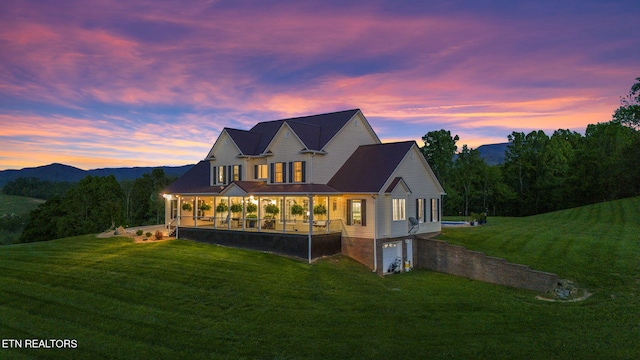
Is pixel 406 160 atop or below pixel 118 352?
atop

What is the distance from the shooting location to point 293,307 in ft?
55.0

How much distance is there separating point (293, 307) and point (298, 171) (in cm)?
1333

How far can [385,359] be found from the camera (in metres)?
12.5

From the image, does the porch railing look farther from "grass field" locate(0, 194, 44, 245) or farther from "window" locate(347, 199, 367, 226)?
"grass field" locate(0, 194, 44, 245)

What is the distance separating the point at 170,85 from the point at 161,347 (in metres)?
28.3

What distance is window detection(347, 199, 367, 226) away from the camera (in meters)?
26.1

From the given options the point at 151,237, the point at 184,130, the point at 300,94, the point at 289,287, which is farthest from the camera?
the point at 184,130

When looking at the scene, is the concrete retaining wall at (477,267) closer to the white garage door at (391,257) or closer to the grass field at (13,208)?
the white garage door at (391,257)

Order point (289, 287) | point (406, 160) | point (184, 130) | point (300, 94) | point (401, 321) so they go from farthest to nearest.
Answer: point (184, 130)
point (300, 94)
point (406, 160)
point (289, 287)
point (401, 321)

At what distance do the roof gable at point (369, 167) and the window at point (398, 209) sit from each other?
187 cm

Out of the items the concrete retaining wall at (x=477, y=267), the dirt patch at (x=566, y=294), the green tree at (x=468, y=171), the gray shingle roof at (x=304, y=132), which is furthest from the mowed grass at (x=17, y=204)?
the dirt patch at (x=566, y=294)

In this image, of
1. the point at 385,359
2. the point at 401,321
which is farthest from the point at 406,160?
the point at 385,359

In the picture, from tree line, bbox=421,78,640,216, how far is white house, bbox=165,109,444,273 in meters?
29.7

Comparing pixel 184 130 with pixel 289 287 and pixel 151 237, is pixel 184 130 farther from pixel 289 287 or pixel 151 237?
pixel 289 287
